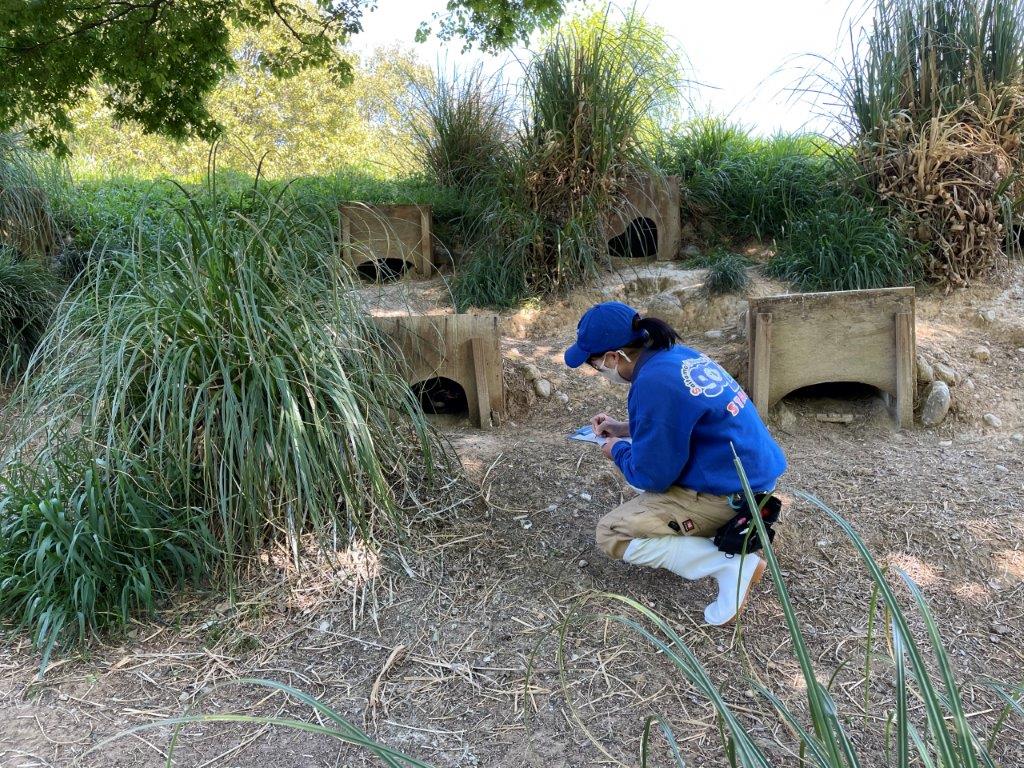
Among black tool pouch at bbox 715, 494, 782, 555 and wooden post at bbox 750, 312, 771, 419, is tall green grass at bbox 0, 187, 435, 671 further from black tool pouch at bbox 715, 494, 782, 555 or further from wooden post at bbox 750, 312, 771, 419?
wooden post at bbox 750, 312, 771, 419

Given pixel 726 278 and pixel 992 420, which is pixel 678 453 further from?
pixel 726 278

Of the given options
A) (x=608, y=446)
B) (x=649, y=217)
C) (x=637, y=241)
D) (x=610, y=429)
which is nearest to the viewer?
(x=608, y=446)

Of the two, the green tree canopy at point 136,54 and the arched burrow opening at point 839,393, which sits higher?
the green tree canopy at point 136,54

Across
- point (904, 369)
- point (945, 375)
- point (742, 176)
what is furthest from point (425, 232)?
point (945, 375)

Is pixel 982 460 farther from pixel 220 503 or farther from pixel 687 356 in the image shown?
pixel 220 503

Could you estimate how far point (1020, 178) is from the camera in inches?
203

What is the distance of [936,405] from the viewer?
4.14 m

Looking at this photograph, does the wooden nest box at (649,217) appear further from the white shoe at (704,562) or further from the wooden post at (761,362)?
the white shoe at (704,562)

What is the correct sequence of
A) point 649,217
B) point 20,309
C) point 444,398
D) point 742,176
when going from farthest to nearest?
point 742,176 < point 649,217 < point 20,309 < point 444,398

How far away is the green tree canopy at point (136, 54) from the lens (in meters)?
4.22

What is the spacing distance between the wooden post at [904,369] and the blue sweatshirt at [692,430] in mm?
2068

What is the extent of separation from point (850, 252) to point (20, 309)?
5.63 metres

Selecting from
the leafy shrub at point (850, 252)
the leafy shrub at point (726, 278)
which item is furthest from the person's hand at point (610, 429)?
the leafy shrub at point (850, 252)

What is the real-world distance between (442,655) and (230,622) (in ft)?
2.43
